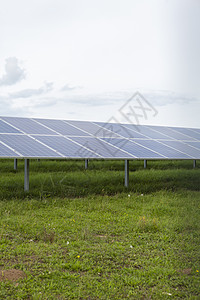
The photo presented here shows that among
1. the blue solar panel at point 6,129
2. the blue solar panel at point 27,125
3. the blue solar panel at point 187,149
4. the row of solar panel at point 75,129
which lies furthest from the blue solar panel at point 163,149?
the blue solar panel at point 6,129

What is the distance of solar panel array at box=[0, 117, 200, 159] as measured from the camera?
863 centimetres

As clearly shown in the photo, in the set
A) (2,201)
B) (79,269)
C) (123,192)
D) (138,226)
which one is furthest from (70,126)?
(79,269)

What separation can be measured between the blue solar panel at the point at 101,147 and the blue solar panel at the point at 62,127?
620mm

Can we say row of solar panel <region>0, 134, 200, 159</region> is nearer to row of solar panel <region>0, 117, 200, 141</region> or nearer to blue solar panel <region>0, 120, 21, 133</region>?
blue solar panel <region>0, 120, 21, 133</region>

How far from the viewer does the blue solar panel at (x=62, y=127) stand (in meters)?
10.9

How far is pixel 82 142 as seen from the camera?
990 cm

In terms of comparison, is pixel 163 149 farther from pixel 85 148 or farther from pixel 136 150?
pixel 85 148

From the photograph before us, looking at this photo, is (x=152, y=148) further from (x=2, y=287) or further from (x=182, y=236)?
(x=2, y=287)

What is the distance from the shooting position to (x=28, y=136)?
31.5ft

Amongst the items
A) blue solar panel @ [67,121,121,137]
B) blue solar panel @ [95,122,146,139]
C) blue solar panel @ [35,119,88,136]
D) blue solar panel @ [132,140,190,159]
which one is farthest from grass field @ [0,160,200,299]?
blue solar panel @ [95,122,146,139]

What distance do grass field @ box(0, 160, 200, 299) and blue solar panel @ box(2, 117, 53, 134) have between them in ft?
5.27

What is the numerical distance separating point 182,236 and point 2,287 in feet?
10.6

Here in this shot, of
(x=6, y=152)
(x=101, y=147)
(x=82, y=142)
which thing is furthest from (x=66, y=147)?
(x=6, y=152)

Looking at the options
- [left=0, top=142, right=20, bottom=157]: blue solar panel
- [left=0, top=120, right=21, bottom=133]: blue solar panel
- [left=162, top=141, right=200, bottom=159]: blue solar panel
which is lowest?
[left=162, top=141, right=200, bottom=159]: blue solar panel
